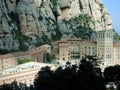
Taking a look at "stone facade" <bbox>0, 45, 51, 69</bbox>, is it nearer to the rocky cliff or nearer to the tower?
Answer: the rocky cliff

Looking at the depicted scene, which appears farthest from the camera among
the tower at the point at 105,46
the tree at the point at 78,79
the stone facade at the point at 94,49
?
the stone facade at the point at 94,49

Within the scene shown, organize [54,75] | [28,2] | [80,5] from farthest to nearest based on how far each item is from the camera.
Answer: [80,5], [28,2], [54,75]

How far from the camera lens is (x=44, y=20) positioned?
13088cm

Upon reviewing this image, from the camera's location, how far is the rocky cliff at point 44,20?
114125mm

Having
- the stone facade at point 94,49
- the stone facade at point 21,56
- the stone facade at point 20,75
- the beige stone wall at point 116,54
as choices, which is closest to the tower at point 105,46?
the stone facade at point 94,49

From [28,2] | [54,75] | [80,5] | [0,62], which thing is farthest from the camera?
[80,5]

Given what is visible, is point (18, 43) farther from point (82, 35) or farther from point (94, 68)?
point (94, 68)

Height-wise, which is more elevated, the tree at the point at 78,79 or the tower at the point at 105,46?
the tree at the point at 78,79

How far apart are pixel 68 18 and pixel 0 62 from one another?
48494mm

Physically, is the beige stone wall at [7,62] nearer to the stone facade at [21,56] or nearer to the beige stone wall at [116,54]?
the stone facade at [21,56]

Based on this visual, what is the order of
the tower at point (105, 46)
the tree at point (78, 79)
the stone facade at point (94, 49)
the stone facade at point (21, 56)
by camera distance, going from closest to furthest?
1. the tree at point (78, 79)
2. the stone facade at point (21, 56)
3. the tower at point (105, 46)
4. the stone facade at point (94, 49)

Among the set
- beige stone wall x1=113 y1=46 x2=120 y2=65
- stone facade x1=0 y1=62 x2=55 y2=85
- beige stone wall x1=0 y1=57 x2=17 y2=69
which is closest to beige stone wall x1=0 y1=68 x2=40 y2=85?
stone facade x1=0 y1=62 x2=55 y2=85

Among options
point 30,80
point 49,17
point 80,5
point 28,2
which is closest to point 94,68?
point 30,80

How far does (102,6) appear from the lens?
164m
